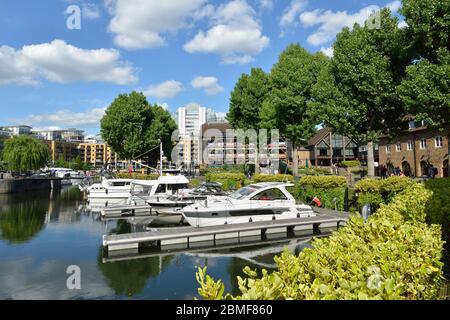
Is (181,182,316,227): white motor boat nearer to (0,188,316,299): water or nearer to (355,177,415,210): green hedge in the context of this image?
(0,188,316,299): water

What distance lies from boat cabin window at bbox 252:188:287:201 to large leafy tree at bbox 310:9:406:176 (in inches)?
441

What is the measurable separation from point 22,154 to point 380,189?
61702mm

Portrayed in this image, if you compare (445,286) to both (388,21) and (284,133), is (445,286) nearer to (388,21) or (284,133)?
(388,21)

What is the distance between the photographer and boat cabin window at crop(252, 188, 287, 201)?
72.3 feet

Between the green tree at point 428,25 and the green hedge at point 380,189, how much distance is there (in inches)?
434

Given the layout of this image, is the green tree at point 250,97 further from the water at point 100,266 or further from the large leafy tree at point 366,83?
the water at point 100,266

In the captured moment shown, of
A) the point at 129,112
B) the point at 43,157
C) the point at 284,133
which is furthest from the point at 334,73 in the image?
the point at 43,157

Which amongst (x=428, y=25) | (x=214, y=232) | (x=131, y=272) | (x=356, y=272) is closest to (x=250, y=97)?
(x=428, y=25)

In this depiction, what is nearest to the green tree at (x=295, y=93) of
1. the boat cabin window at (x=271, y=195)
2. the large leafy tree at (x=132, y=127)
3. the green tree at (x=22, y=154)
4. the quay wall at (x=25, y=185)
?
the boat cabin window at (x=271, y=195)

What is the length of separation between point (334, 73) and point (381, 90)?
4.92 metres

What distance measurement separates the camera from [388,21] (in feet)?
89.5

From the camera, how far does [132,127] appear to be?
193 ft

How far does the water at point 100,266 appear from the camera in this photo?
39.9 ft

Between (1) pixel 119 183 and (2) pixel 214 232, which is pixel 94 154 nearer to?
(1) pixel 119 183
